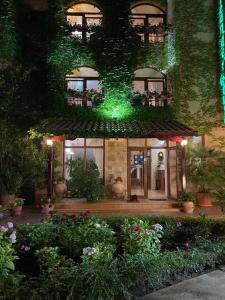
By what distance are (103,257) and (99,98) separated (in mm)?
→ 11892

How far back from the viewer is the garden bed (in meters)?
4.14

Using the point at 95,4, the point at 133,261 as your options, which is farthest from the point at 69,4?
the point at 133,261

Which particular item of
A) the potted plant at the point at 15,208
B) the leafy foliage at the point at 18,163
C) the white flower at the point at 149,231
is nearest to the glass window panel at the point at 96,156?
the leafy foliage at the point at 18,163

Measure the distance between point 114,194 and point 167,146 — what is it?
11.7ft

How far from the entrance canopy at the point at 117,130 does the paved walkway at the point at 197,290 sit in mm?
8893

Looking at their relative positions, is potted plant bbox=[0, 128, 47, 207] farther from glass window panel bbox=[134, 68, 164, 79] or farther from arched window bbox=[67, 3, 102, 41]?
arched window bbox=[67, 3, 102, 41]

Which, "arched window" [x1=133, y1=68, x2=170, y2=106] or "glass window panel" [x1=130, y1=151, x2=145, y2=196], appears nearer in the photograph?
"glass window panel" [x1=130, y1=151, x2=145, y2=196]

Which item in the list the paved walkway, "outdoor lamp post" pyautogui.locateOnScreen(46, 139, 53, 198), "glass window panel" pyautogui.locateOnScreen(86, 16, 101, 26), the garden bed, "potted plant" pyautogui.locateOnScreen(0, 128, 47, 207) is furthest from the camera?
"glass window panel" pyautogui.locateOnScreen(86, 16, 101, 26)

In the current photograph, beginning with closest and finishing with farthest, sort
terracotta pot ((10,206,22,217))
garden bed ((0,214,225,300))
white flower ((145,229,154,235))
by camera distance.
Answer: garden bed ((0,214,225,300)) < white flower ((145,229,154,235)) < terracotta pot ((10,206,22,217))

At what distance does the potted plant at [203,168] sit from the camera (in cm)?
1461

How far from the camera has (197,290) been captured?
4.55 m

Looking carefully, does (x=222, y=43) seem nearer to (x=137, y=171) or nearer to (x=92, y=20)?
(x=92, y=20)

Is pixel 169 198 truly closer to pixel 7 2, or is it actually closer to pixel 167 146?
pixel 167 146

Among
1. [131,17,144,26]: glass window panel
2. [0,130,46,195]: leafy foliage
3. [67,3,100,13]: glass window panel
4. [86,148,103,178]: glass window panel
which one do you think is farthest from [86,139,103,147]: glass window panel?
[67,3,100,13]: glass window panel
